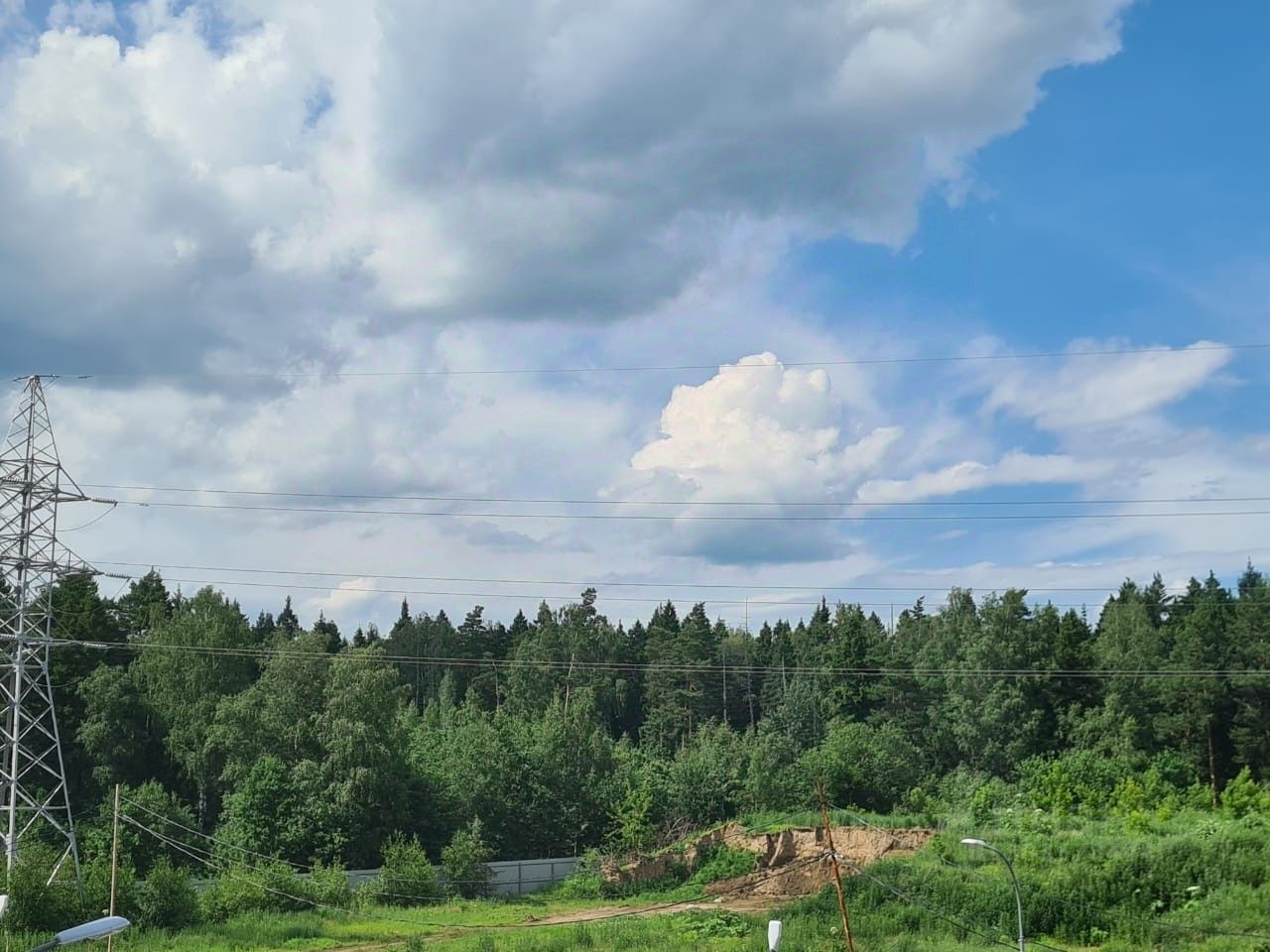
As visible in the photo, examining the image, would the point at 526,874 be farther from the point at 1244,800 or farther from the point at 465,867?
the point at 1244,800

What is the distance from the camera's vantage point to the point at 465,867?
204ft

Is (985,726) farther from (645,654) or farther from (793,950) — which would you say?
(645,654)

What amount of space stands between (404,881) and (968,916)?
27.8 m

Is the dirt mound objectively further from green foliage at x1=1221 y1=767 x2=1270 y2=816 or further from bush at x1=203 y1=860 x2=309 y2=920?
bush at x1=203 y1=860 x2=309 y2=920

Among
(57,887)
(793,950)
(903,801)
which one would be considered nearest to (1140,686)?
(903,801)

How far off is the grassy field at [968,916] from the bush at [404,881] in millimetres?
3278

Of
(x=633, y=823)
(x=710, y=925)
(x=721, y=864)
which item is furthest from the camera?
(x=633, y=823)

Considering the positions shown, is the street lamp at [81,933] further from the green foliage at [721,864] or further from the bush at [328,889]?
the green foliage at [721,864]

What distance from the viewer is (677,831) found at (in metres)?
69.2

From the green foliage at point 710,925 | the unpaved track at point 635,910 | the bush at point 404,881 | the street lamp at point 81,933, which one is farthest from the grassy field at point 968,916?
the street lamp at point 81,933

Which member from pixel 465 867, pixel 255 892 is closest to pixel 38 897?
pixel 255 892

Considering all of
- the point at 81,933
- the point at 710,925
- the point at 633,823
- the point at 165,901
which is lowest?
the point at 710,925

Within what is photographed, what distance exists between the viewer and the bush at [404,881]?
57.8 meters

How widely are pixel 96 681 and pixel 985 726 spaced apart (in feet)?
184
